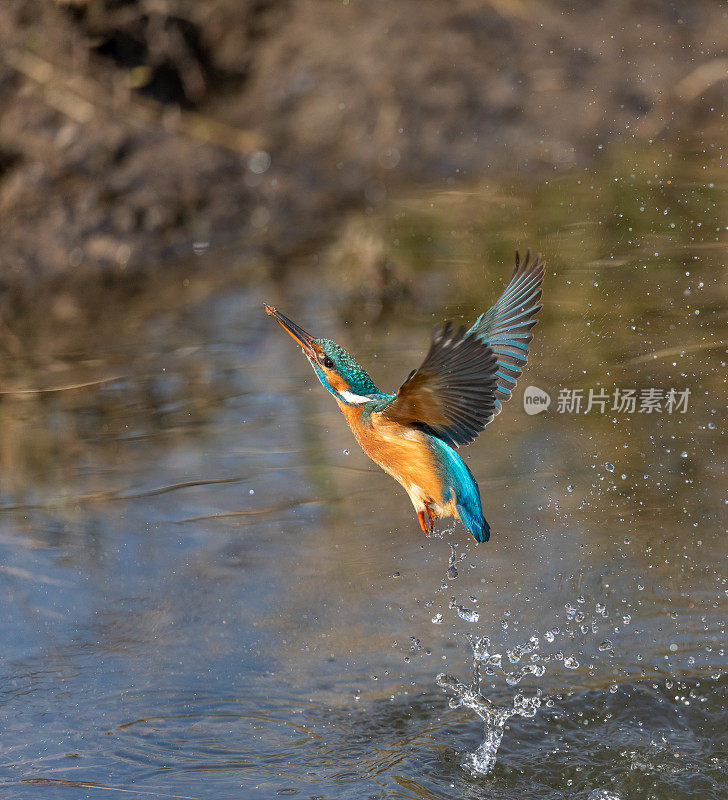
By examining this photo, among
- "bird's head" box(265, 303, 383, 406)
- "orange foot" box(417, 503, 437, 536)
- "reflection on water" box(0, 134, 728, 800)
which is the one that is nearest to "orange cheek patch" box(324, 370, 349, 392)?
"bird's head" box(265, 303, 383, 406)

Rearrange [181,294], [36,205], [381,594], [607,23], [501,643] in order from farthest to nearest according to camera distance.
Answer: [607,23]
[36,205]
[181,294]
[381,594]
[501,643]

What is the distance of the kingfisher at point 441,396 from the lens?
2004 mm

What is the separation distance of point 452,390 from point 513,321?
32 centimetres

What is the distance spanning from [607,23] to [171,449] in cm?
518

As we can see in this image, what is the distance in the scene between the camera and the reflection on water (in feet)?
9.62

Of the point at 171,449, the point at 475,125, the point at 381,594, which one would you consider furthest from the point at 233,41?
the point at 381,594

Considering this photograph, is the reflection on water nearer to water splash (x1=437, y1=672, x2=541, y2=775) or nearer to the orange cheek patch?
water splash (x1=437, y1=672, x2=541, y2=775)

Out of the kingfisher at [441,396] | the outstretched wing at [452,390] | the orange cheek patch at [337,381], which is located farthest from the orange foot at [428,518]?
the orange cheek patch at [337,381]

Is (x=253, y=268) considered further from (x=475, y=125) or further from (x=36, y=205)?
(x=475, y=125)

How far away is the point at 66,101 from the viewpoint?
6.91 metres

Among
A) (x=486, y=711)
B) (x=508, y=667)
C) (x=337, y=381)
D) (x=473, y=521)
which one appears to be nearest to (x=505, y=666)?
(x=508, y=667)

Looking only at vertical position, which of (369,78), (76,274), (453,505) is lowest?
(76,274)

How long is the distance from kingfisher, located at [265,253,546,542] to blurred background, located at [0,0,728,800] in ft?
3.12

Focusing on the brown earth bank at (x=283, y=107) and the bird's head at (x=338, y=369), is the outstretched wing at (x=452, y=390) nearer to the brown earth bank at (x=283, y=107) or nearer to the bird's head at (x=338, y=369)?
the bird's head at (x=338, y=369)
